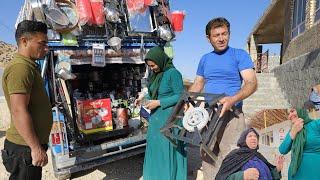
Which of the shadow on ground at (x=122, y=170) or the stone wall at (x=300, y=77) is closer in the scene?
the shadow on ground at (x=122, y=170)

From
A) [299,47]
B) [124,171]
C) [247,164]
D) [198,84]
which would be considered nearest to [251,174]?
[247,164]

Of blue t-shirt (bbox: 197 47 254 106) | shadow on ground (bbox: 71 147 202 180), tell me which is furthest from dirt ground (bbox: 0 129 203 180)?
blue t-shirt (bbox: 197 47 254 106)

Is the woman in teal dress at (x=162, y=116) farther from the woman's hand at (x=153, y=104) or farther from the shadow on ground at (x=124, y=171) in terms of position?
the shadow on ground at (x=124, y=171)

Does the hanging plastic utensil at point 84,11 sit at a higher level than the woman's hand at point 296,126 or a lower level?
higher

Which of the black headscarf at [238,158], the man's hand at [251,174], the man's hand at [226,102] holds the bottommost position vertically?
the man's hand at [251,174]

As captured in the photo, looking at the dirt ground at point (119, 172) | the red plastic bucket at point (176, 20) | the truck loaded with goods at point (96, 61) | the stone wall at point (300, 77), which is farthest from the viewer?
the stone wall at point (300, 77)

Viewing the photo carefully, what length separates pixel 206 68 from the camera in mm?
3133

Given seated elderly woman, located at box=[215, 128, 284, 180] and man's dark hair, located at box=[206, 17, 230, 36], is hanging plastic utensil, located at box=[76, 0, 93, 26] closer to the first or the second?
man's dark hair, located at box=[206, 17, 230, 36]

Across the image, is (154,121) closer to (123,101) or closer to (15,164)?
(15,164)

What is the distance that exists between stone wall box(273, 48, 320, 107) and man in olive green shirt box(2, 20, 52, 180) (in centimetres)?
627

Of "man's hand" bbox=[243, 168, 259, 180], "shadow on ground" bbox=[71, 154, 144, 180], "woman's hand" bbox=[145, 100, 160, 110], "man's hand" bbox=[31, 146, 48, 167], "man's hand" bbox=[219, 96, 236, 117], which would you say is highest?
"man's hand" bbox=[219, 96, 236, 117]

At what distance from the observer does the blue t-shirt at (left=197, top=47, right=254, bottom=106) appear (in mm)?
2969

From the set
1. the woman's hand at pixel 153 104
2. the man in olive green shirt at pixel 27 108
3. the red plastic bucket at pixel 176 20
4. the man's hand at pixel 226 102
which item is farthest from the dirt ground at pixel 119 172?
the man in olive green shirt at pixel 27 108

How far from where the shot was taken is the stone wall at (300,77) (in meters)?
7.81
